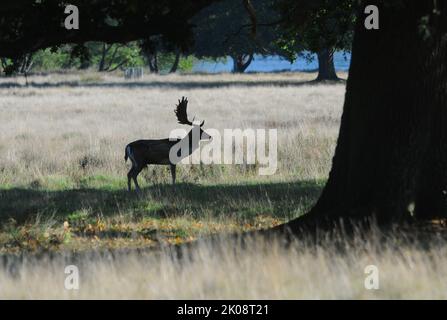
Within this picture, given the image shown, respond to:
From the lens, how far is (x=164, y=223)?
1315 cm

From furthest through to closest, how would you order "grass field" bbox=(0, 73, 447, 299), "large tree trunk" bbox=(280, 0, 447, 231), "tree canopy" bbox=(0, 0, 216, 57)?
"tree canopy" bbox=(0, 0, 216, 57)
"large tree trunk" bbox=(280, 0, 447, 231)
"grass field" bbox=(0, 73, 447, 299)

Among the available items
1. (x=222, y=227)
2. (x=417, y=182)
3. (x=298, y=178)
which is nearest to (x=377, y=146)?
(x=417, y=182)

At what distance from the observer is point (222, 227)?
12695 mm

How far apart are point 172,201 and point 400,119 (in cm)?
549

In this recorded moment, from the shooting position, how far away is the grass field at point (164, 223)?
7961mm

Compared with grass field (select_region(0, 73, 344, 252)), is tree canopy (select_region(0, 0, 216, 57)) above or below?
above

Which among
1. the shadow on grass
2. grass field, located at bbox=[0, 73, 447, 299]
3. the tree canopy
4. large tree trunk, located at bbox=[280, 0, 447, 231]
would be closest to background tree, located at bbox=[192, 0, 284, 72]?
grass field, located at bbox=[0, 73, 447, 299]

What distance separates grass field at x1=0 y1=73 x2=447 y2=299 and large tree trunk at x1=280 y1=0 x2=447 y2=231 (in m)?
0.62

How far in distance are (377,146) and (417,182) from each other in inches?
24.6

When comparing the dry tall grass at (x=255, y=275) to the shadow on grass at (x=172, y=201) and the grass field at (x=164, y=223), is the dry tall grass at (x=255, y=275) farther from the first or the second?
the shadow on grass at (x=172, y=201)

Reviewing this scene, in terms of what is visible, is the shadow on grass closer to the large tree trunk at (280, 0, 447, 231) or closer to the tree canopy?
the tree canopy

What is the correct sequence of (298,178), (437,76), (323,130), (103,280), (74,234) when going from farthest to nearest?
(323,130), (298,178), (74,234), (437,76), (103,280)

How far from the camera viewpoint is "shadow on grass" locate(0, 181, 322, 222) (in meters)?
14.0
